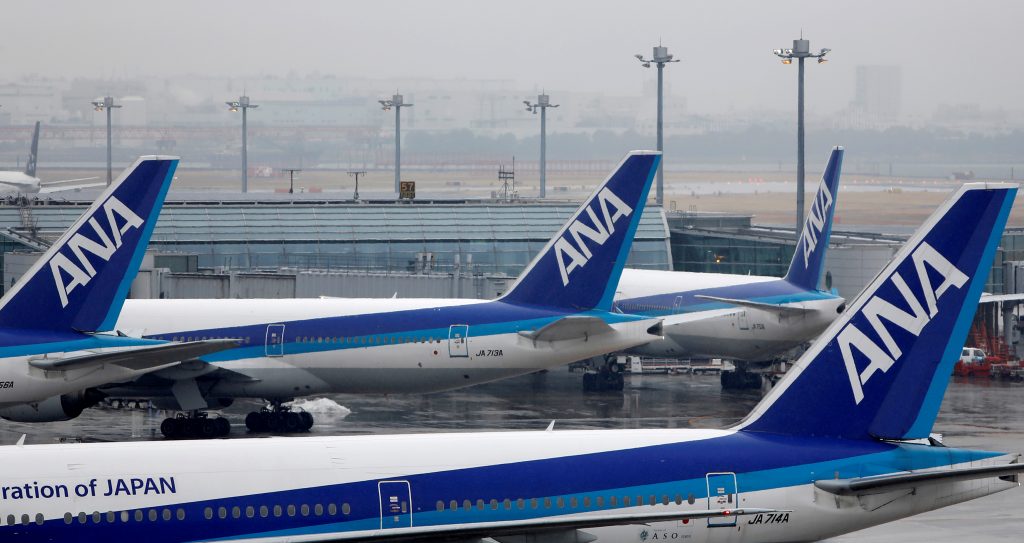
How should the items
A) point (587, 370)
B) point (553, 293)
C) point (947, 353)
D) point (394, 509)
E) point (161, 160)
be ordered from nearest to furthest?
point (394, 509), point (947, 353), point (161, 160), point (553, 293), point (587, 370)

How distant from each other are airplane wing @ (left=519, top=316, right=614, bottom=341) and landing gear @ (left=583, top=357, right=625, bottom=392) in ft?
47.1

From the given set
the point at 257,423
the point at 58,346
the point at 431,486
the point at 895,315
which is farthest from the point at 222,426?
the point at 895,315

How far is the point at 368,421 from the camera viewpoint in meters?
41.8

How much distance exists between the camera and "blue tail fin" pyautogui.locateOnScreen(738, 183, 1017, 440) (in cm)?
1789

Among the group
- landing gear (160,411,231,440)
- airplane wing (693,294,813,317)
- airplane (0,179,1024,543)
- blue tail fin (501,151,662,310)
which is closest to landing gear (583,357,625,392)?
airplane wing (693,294,813,317)

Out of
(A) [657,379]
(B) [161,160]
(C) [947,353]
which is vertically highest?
(B) [161,160]

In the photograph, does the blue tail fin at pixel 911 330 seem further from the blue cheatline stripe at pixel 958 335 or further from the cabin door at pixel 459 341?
the cabin door at pixel 459 341

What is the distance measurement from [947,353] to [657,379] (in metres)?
39.2

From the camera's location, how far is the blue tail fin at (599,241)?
36969mm

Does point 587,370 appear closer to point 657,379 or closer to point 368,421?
point 657,379

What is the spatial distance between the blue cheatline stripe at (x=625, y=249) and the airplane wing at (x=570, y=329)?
61 cm

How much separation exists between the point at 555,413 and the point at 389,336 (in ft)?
27.9

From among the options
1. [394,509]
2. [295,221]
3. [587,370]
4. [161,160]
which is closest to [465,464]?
[394,509]

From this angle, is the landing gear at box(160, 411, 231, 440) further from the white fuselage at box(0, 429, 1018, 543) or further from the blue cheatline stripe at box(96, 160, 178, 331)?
the white fuselage at box(0, 429, 1018, 543)
